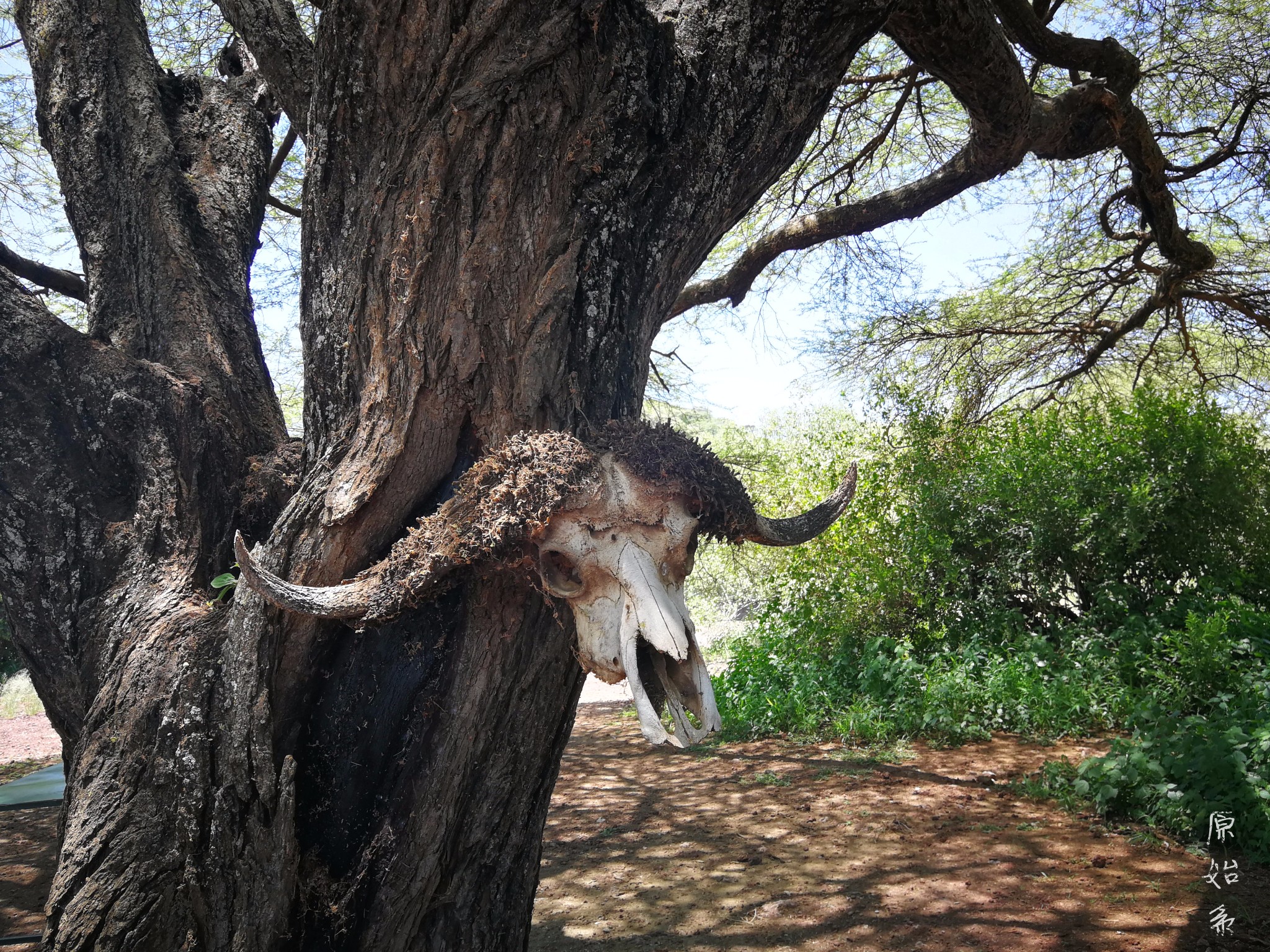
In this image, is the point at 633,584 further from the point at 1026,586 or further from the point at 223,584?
the point at 1026,586

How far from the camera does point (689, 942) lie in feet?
10.7

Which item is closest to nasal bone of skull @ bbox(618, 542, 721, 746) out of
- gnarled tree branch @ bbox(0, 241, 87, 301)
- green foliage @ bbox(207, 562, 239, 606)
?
green foliage @ bbox(207, 562, 239, 606)

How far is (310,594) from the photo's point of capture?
1.81m

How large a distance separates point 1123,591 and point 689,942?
4.66 metres

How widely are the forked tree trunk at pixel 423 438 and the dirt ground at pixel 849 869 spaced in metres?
1.72

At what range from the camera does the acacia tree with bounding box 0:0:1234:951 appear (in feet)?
6.31

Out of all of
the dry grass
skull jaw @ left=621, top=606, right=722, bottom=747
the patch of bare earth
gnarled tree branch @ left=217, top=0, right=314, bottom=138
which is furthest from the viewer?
the dry grass

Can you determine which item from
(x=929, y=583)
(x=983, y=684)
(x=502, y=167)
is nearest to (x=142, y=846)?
(x=502, y=167)

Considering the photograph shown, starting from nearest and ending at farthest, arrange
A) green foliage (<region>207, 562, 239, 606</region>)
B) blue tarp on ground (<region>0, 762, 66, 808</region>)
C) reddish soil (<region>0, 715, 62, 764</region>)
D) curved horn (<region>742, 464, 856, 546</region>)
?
curved horn (<region>742, 464, 856, 546</region>)
green foliage (<region>207, 562, 239, 606</region>)
blue tarp on ground (<region>0, 762, 66, 808</region>)
reddish soil (<region>0, 715, 62, 764</region>)

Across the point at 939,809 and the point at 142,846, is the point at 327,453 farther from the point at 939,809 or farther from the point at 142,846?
the point at 939,809

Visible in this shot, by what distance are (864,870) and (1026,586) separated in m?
3.73

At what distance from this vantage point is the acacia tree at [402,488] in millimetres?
1922

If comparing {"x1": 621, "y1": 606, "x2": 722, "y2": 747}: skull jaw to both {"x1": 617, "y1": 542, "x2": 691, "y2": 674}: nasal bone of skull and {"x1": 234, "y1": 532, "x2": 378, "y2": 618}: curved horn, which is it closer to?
{"x1": 617, "y1": 542, "x2": 691, "y2": 674}: nasal bone of skull

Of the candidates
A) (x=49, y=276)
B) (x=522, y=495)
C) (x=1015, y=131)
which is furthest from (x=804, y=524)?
(x=49, y=276)
